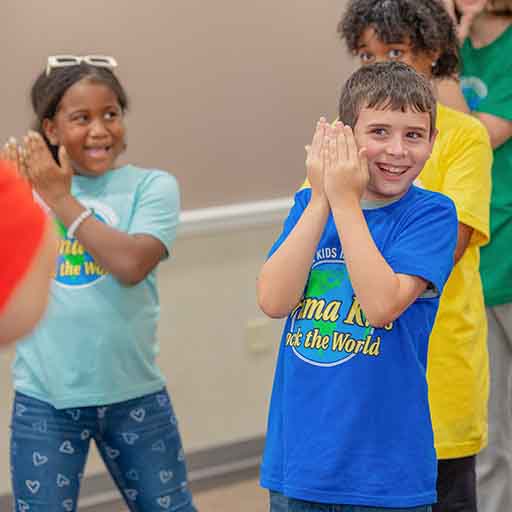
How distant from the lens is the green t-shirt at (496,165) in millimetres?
2887

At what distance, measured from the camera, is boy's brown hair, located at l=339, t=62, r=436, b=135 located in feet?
6.49

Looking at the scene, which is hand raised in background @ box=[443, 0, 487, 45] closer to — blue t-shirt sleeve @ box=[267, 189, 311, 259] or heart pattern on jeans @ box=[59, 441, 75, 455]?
blue t-shirt sleeve @ box=[267, 189, 311, 259]

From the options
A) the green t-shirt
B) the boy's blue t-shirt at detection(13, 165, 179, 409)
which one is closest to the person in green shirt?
the green t-shirt

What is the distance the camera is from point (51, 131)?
2707 millimetres

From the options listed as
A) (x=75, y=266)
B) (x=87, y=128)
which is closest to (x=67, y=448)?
(x=75, y=266)

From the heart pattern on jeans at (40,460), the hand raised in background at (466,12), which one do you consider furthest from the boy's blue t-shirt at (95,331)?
the hand raised in background at (466,12)

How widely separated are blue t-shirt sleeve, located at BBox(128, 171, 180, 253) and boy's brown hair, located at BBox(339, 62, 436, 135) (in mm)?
714

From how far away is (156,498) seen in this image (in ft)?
8.45

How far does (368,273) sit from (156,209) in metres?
0.89

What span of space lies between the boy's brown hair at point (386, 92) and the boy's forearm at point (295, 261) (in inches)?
7.6

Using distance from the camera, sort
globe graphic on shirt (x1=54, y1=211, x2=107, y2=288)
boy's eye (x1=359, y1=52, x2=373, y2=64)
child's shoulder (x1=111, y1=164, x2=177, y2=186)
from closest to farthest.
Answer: boy's eye (x1=359, y1=52, x2=373, y2=64), globe graphic on shirt (x1=54, y1=211, x2=107, y2=288), child's shoulder (x1=111, y1=164, x2=177, y2=186)

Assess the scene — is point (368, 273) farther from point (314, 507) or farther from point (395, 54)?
point (395, 54)

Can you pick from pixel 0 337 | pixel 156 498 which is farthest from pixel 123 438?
pixel 0 337

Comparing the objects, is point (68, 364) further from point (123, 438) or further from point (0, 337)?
point (0, 337)
